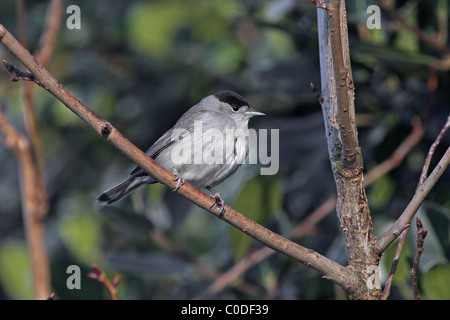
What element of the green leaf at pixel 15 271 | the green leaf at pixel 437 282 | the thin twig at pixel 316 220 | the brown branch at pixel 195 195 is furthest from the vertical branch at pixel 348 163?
the green leaf at pixel 15 271

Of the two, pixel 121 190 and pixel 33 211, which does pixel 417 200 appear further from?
pixel 121 190

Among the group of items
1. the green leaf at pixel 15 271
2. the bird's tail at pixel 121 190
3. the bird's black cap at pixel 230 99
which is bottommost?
the green leaf at pixel 15 271

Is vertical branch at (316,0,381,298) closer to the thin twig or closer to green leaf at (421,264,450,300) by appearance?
green leaf at (421,264,450,300)

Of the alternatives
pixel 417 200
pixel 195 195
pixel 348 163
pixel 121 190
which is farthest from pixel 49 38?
pixel 417 200

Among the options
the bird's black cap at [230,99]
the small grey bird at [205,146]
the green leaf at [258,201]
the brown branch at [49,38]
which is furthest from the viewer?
the bird's black cap at [230,99]

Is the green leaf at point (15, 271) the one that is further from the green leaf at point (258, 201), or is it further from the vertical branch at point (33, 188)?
the green leaf at point (258, 201)

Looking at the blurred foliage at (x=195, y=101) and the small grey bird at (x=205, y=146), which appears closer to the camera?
the small grey bird at (x=205, y=146)

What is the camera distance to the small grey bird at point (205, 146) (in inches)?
103

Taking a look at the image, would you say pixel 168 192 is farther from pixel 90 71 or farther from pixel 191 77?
pixel 90 71

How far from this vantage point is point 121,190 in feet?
9.53

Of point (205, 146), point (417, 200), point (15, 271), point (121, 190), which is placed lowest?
point (417, 200)

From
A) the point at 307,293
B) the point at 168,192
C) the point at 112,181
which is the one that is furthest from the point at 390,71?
the point at 112,181

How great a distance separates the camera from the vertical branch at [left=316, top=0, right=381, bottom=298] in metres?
1.66

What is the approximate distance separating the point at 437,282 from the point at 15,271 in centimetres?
265
